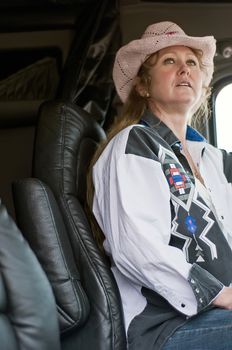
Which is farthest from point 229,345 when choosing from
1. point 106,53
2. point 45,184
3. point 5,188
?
point 106,53

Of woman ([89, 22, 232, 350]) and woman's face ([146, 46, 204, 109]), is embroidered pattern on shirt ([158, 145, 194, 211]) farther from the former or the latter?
woman's face ([146, 46, 204, 109])

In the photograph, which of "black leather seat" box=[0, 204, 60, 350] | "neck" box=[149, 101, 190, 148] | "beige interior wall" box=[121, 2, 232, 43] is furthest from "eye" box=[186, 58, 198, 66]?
"black leather seat" box=[0, 204, 60, 350]

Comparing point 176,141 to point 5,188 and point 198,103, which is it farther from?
point 5,188

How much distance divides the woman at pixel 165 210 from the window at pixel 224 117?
2.22 feet

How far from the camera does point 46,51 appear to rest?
301cm

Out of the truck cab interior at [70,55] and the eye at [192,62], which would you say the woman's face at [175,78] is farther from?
the truck cab interior at [70,55]

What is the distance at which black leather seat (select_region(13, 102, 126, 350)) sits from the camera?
6.39ft

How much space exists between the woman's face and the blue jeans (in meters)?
0.82

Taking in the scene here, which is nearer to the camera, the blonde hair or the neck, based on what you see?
the blonde hair

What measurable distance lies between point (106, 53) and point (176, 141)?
3.00 feet

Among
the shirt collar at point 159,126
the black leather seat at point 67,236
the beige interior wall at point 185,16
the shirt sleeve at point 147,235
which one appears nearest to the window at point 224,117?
the beige interior wall at point 185,16

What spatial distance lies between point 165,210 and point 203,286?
258 mm

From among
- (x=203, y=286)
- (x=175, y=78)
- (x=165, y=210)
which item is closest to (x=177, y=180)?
(x=165, y=210)

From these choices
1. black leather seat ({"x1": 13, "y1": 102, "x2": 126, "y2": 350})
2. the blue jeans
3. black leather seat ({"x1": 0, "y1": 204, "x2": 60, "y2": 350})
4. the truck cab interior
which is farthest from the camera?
the truck cab interior
